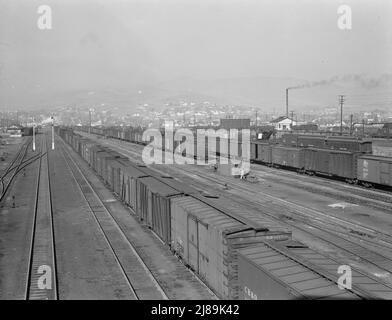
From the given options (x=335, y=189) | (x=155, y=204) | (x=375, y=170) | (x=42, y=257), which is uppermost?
(x=375, y=170)

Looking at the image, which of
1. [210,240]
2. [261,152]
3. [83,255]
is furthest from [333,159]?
[210,240]

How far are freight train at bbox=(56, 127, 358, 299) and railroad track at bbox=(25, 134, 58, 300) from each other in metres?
5.11

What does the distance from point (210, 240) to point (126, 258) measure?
729 cm

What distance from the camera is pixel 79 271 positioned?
18203 millimetres

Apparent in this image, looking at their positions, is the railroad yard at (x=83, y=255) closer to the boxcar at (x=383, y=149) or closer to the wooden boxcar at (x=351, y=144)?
the wooden boxcar at (x=351, y=144)

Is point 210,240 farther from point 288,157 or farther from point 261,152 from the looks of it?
point 261,152

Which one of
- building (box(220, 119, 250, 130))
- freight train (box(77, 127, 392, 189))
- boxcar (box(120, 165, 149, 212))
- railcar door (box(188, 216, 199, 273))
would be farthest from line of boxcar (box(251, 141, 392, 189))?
building (box(220, 119, 250, 130))

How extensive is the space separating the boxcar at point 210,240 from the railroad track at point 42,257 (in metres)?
5.06

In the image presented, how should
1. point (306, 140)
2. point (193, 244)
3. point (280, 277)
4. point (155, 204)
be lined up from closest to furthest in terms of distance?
1. point (280, 277)
2. point (193, 244)
3. point (155, 204)
4. point (306, 140)

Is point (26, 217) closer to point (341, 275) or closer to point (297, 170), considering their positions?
point (341, 275)

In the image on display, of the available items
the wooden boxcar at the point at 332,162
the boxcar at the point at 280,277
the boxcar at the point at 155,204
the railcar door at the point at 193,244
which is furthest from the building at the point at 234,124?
the boxcar at the point at 280,277

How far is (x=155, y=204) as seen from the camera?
21.5 m
